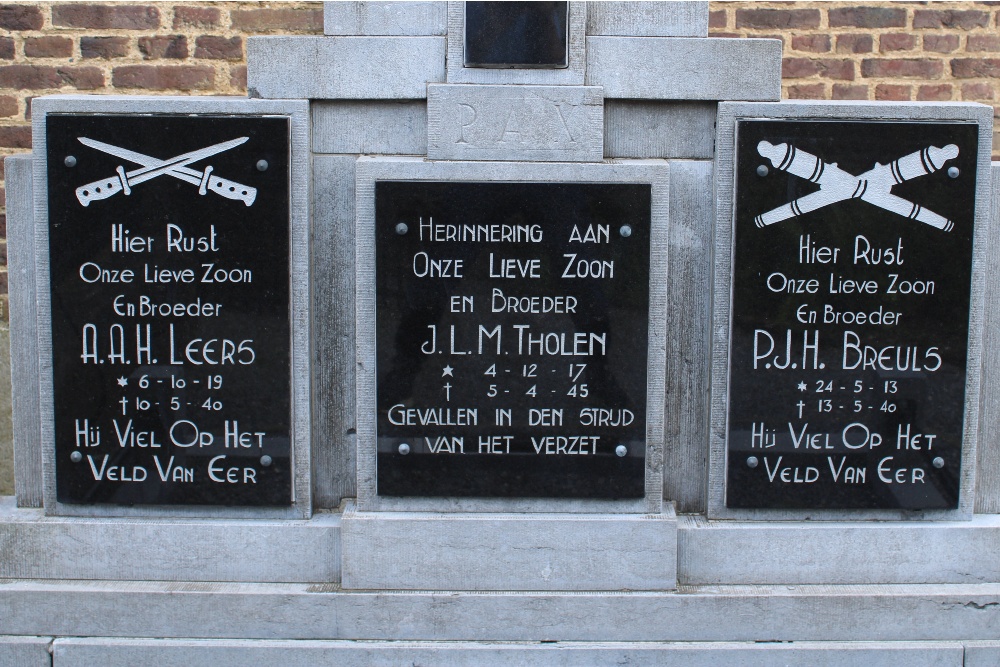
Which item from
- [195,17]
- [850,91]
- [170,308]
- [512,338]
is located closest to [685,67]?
[512,338]

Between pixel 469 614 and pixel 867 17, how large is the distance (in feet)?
10.9

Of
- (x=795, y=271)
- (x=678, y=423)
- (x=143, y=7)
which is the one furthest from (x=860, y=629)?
(x=143, y=7)

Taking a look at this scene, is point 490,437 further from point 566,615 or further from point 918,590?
point 918,590

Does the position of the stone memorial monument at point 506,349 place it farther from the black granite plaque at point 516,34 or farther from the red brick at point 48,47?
the red brick at point 48,47

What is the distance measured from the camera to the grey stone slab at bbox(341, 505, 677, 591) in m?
2.99

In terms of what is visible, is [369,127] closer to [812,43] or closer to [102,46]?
[102,46]

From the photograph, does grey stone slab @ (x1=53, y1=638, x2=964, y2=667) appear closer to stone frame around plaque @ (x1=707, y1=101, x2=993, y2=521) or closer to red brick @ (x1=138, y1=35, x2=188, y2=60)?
stone frame around plaque @ (x1=707, y1=101, x2=993, y2=521)

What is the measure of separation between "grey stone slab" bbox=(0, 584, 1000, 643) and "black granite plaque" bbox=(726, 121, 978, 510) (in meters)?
0.31

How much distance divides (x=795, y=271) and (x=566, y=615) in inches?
48.6

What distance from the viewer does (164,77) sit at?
4.45m

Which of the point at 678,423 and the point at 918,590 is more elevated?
the point at 678,423

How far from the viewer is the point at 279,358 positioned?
3.01 meters

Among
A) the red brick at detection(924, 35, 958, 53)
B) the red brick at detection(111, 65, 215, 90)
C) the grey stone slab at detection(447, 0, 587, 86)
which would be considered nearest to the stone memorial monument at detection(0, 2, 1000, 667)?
the grey stone slab at detection(447, 0, 587, 86)

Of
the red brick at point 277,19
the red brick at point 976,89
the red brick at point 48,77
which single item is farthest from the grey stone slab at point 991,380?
the red brick at point 48,77
